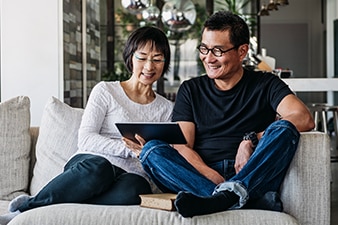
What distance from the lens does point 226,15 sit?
2707 mm

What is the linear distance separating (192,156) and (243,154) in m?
0.25

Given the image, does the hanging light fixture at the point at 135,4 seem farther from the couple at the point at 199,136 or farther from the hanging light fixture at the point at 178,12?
the couple at the point at 199,136

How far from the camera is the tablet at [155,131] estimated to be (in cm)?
237

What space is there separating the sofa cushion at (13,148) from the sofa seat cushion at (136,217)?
761 millimetres

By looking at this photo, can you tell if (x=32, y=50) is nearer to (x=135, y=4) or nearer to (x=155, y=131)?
(x=155, y=131)

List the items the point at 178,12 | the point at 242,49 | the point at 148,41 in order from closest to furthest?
the point at 242,49
the point at 148,41
the point at 178,12

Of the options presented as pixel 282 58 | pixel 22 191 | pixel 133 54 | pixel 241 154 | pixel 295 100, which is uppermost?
pixel 282 58

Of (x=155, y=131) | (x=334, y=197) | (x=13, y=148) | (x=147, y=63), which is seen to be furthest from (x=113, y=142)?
(x=334, y=197)

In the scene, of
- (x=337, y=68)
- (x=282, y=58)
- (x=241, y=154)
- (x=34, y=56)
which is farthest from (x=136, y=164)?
(x=282, y=58)

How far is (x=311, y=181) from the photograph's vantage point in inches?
90.4

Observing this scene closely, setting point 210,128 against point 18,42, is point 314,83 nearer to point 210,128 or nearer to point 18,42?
point 18,42

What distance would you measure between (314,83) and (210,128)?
293 centimetres

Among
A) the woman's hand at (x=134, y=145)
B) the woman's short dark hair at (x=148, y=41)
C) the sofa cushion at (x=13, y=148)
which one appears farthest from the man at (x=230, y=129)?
the sofa cushion at (x=13, y=148)

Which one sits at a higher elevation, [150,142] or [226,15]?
[226,15]
